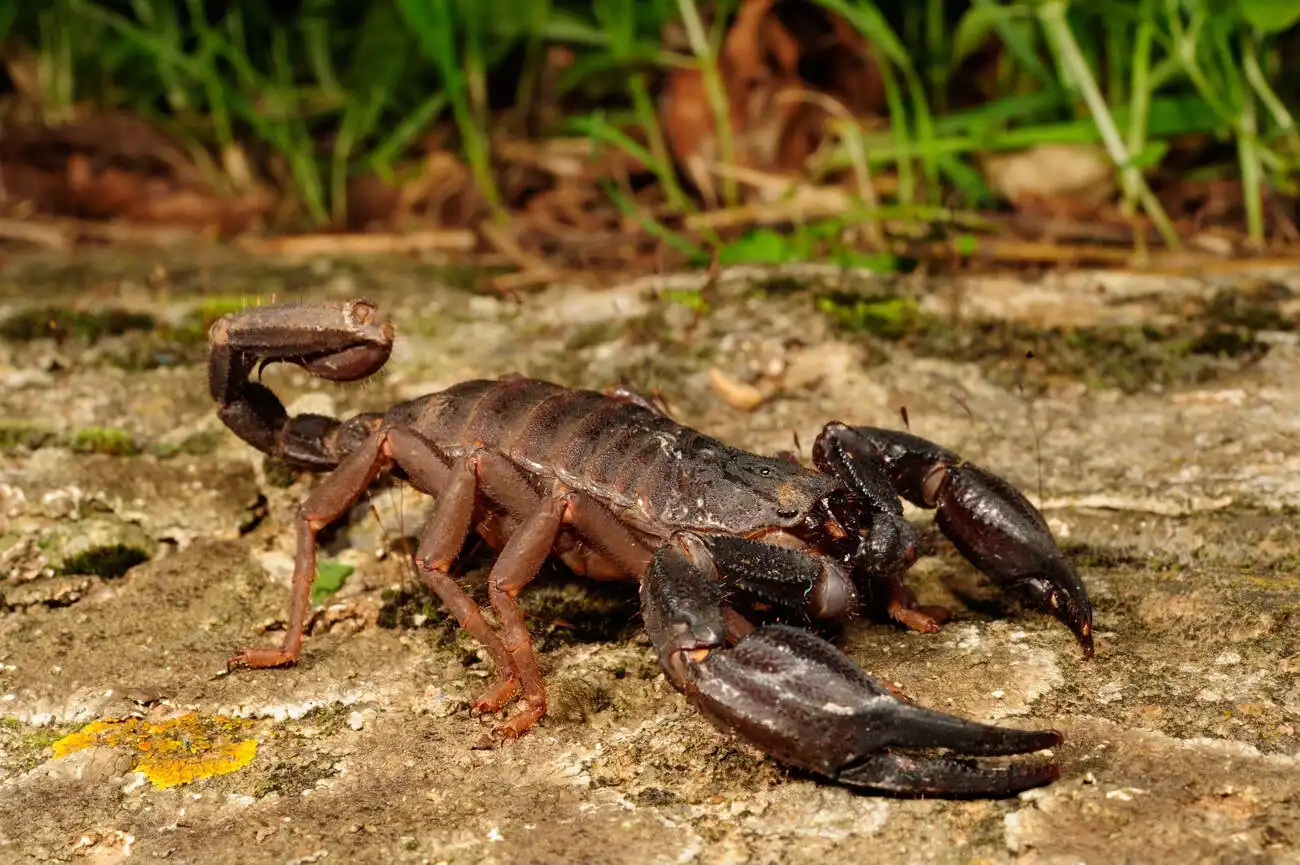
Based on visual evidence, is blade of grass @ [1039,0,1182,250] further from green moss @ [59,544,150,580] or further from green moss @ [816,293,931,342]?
green moss @ [59,544,150,580]

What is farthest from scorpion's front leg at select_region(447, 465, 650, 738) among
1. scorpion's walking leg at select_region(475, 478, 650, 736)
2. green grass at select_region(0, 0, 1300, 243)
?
green grass at select_region(0, 0, 1300, 243)

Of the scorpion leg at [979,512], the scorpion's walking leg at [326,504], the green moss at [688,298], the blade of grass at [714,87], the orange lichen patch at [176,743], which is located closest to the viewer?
the orange lichen patch at [176,743]

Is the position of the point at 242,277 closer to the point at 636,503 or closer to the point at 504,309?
the point at 504,309

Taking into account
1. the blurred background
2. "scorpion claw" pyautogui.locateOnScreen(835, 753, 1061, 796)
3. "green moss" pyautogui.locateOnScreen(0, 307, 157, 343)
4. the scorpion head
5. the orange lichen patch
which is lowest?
the orange lichen patch

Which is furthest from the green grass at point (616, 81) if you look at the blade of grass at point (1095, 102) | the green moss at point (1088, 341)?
the green moss at point (1088, 341)

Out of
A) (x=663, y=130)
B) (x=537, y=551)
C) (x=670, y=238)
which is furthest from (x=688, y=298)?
(x=537, y=551)

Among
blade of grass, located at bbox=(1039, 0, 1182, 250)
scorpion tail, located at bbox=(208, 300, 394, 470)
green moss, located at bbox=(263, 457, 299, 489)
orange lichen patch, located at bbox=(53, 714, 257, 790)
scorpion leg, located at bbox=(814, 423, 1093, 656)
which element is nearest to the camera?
orange lichen patch, located at bbox=(53, 714, 257, 790)

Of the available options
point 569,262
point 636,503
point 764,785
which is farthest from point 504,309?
point 764,785

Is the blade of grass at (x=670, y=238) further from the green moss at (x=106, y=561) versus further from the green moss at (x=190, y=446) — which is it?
the green moss at (x=106, y=561)
